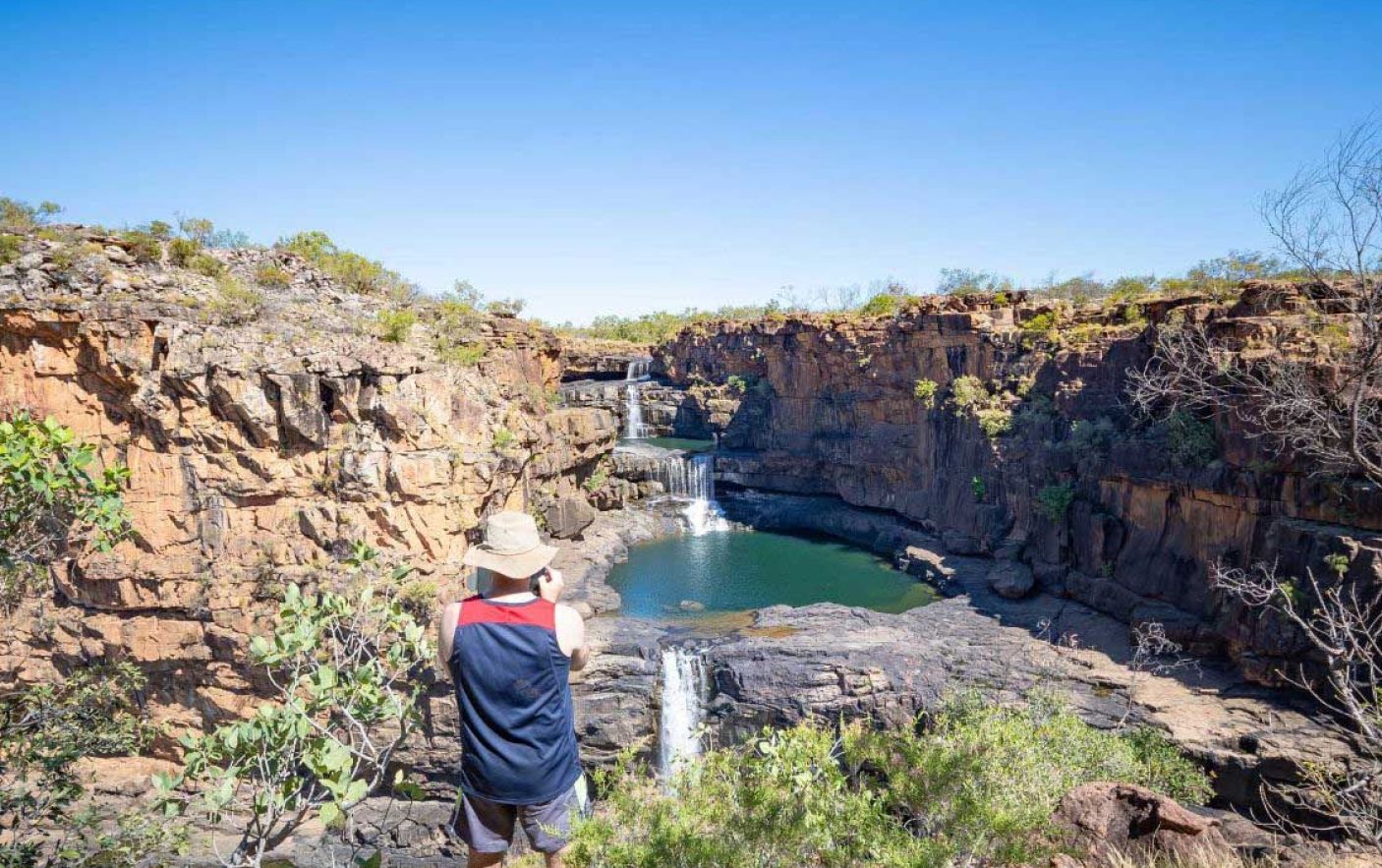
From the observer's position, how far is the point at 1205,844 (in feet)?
23.3

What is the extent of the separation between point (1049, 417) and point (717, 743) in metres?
16.5

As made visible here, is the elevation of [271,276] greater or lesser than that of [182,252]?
lesser

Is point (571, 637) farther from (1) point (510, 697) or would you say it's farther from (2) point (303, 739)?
(2) point (303, 739)

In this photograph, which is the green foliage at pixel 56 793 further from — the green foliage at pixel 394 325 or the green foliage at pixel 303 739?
the green foliage at pixel 394 325

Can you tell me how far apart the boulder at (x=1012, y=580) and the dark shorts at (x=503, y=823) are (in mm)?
22479

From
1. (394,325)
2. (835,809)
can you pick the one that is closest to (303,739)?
(835,809)

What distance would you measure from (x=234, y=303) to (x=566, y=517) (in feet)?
45.2

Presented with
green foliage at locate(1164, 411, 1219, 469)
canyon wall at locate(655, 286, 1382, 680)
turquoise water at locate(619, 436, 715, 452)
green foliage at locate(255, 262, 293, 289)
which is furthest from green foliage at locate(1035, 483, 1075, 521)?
green foliage at locate(255, 262, 293, 289)

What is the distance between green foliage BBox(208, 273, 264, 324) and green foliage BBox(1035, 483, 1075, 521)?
24198 mm

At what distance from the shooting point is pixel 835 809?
5.90 m

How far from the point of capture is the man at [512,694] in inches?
143

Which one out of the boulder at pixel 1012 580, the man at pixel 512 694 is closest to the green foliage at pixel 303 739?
the man at pixel 512 694

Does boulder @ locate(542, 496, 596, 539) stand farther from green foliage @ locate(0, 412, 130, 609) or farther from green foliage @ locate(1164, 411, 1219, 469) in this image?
green foliage @ locate(0, 412, 130, 609)

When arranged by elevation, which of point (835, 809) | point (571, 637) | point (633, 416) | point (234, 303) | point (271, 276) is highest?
point (271, 276)
